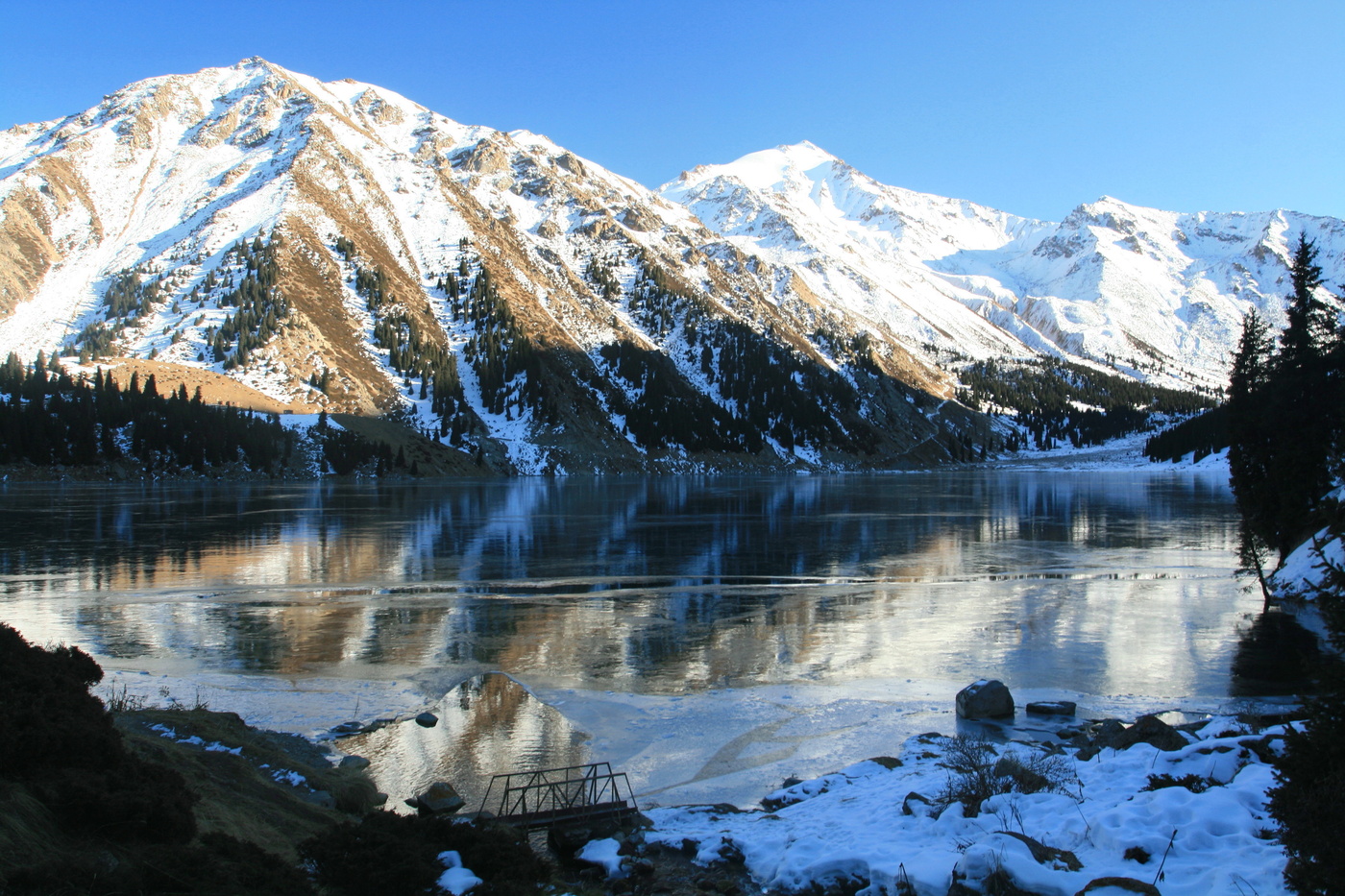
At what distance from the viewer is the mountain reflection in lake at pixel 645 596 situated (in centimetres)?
2267

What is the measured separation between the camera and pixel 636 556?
44.7 metres

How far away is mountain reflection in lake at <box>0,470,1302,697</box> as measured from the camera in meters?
22.7

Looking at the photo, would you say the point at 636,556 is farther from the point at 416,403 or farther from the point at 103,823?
the point at 416,403

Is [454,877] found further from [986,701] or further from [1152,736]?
[986,701]

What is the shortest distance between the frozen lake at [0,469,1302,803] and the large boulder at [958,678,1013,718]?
49 cm

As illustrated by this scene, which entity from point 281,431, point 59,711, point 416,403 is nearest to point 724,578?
point 59,711

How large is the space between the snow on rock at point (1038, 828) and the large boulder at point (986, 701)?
3749 mm

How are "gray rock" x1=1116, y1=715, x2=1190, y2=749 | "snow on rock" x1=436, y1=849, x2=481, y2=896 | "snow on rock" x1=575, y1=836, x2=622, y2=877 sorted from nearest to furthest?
"snow on rock" x1=436, y1=849, x2=481, y2=896
"snow on rock" x1=575, y1=836, x2=622, y2=877
"gray rock" x1=1116, y1=715, x2=1190, y2=749

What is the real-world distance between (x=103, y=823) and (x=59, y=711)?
201 cm

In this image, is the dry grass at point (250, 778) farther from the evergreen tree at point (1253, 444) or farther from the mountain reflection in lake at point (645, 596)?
the evergreen tree at point (1253, 444)

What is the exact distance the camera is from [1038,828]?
10.8 metres

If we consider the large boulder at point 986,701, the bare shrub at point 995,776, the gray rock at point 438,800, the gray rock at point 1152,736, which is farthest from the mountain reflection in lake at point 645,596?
the bare shrub at point 995,776

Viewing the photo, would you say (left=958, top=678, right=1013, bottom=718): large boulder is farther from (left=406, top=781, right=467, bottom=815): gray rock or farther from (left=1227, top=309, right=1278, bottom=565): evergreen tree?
(left=1227, top=309, right=1278, bottom=565): evergreen tree

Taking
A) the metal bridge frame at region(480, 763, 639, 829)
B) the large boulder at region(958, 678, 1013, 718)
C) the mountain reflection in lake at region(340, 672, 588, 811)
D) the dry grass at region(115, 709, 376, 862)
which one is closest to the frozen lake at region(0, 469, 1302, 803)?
the mountain reflection in lake at region(340, 672, 588, 811)
